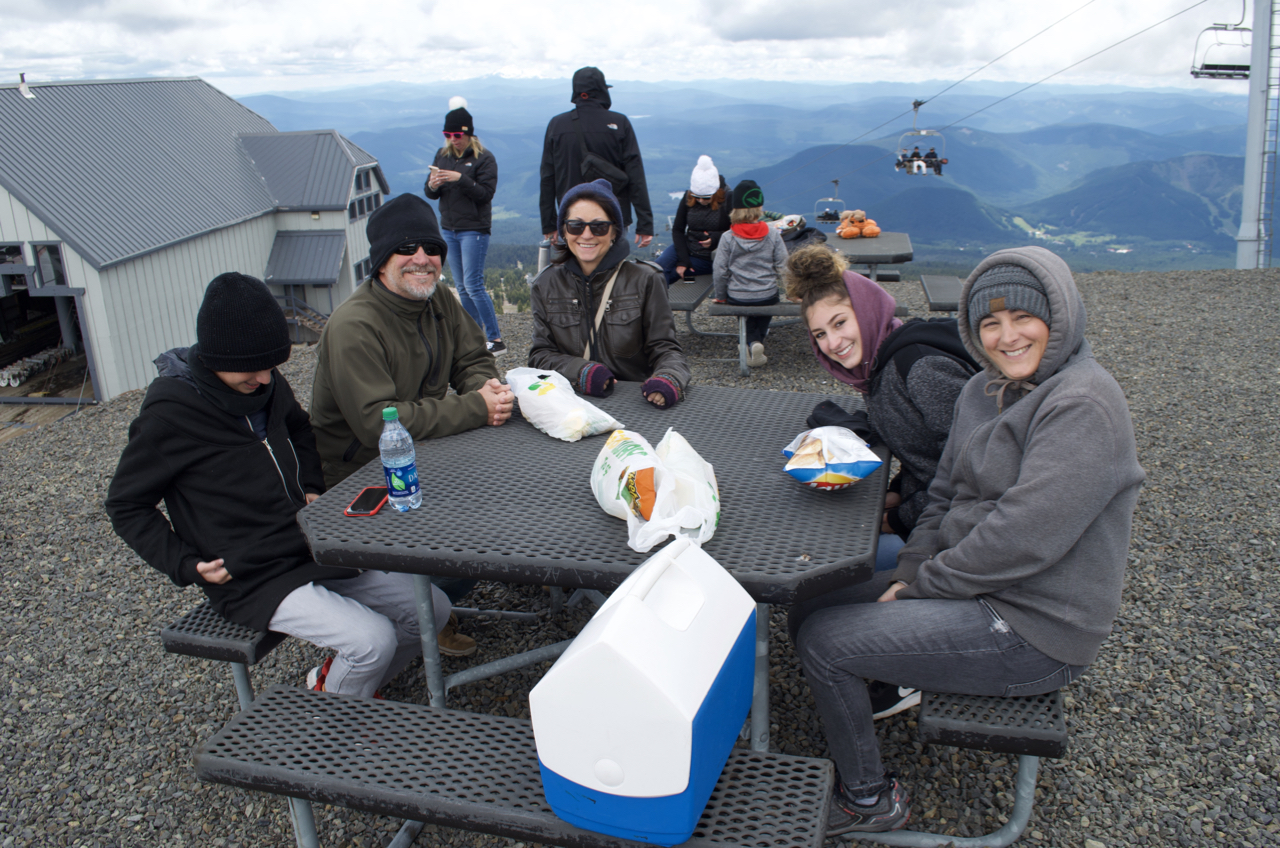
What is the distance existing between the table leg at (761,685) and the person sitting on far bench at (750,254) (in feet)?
15.5

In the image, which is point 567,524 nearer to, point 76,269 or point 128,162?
point 76,269

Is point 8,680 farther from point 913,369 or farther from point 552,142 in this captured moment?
point 552,142

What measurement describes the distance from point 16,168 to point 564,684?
14.3 m

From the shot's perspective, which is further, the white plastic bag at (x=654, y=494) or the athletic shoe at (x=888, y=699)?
the athletic shoe at (x=888, y=699)

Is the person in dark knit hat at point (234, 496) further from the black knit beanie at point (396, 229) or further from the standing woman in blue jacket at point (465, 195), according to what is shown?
the standing woman in blue jacket at point (465, 195)

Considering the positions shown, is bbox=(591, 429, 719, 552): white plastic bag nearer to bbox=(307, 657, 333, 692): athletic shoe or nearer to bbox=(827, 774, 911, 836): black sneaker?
bbox=(827, 774, 911, 836): black sneaker

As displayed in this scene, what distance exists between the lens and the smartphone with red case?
2104mm

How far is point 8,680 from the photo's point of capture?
3057 millimetres

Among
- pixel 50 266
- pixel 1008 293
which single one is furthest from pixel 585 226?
pixel 50 266

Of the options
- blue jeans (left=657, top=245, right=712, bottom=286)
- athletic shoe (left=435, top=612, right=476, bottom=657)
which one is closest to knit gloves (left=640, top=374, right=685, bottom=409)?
athletic shoe (left=435, top=612, right=476, bottom=657)

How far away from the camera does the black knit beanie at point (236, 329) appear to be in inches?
84.9

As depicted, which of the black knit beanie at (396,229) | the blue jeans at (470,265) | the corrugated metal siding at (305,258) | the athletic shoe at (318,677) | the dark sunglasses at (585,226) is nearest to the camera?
the athletic shoe at (318,677)

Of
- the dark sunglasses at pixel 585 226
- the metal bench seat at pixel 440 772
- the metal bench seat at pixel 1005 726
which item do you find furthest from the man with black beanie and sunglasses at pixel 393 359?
the metal bench seat at pixel 1005 726

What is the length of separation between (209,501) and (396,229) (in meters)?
1.14
